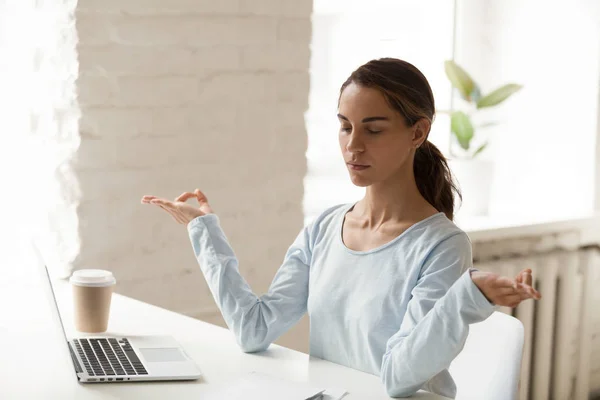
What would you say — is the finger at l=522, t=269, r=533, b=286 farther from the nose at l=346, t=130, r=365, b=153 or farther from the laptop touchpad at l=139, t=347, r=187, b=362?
the laptop touchpad at l=139, t=347, r=187, b=362

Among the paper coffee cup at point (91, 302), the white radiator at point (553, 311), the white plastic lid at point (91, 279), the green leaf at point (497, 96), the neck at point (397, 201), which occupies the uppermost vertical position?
the green leaf at point (497, 96)

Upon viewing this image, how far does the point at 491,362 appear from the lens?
169cm

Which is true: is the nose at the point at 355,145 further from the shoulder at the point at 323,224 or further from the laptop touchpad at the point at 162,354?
the laptop touchpad at the point at 162,354

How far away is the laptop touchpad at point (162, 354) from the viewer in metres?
1.47

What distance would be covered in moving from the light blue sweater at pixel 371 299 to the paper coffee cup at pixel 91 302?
20cm

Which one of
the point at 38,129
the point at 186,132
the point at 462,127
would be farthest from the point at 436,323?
the point at 462,127

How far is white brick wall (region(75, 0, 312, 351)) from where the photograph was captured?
6.53 feet

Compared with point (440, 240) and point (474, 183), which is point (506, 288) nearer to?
point (440, 240)

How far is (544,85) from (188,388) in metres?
2.14

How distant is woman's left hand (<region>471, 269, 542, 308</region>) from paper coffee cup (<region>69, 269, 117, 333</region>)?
29.7 inches

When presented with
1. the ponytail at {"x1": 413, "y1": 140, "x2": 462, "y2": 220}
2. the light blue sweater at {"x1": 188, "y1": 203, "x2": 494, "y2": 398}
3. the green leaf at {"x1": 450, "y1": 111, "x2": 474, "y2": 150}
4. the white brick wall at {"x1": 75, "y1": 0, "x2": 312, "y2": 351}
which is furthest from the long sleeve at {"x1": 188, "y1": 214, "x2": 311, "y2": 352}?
the green leaf at {"x1": 450, "y1": 111, "x2": 474, "y2": 150}

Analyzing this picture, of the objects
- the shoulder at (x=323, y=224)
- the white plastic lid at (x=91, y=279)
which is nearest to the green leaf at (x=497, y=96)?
the shoulder at (x=323, y=224)

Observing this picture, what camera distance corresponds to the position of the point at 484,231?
9.11 feet

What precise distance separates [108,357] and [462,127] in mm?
1763
